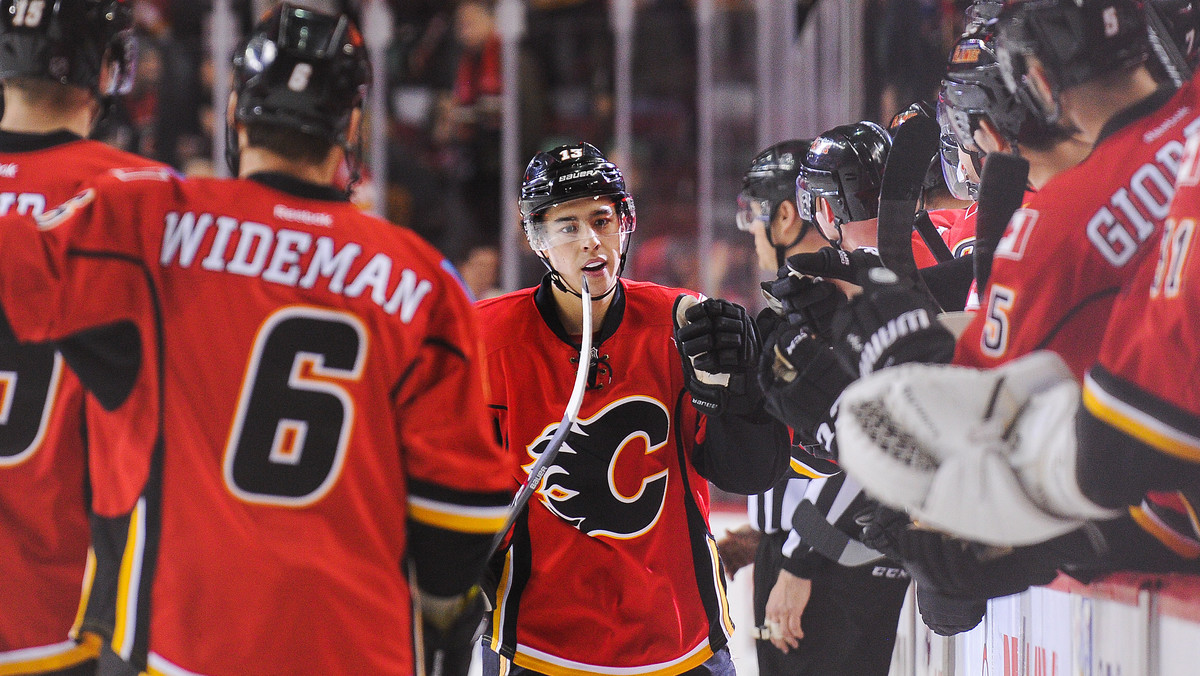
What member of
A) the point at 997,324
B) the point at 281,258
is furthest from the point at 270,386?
the point at 997,324

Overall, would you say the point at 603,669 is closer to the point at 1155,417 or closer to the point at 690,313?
the point at 690,313

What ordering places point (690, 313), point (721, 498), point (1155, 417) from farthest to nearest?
1. point (721, 498)
2. point (690, 313)
3. point (1155, 417)

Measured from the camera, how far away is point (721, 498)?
6.17 metres

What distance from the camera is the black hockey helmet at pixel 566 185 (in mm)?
2143

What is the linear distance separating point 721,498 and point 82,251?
5011 millimetres

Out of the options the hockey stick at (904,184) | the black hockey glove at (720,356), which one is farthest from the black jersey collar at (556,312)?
the hockey stick at (904,184)

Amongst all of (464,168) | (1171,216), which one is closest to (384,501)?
(1171,216)

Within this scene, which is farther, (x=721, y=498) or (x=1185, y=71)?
(x=721, y=498)

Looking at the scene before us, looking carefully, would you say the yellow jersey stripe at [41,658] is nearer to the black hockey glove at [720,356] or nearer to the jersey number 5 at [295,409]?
the jersey number 5 at [295,409]

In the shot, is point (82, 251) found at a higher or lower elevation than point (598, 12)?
lower

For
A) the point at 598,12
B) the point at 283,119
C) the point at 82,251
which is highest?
the point at 598,12

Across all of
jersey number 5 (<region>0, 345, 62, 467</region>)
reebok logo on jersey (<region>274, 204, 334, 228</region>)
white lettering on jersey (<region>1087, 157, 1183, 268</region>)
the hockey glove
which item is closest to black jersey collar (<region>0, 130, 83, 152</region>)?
jersey number 5 (<region>0, 345, 62, 467</region>)

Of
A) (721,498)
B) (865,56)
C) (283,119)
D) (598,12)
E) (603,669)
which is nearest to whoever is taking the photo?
(283,119)

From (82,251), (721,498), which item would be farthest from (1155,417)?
(721,498)
